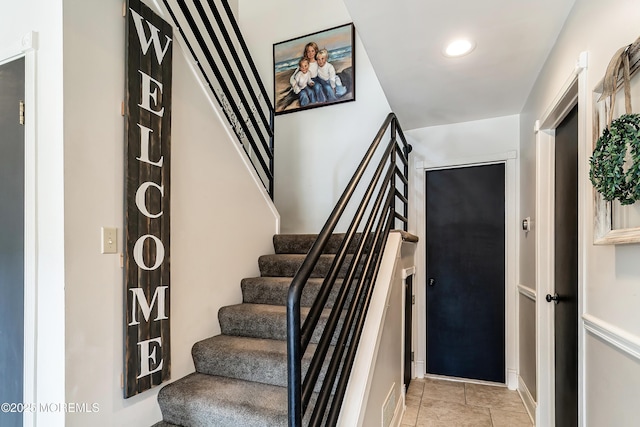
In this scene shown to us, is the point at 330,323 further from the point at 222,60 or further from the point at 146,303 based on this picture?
the point at 222,60

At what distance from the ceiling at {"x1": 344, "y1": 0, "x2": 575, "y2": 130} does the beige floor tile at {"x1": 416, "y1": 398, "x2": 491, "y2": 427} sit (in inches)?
99.4

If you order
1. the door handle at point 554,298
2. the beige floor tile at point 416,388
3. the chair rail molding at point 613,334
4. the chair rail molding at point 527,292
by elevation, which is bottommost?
the beige floor tile at point 416,388

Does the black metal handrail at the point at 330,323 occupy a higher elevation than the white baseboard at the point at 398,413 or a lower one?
higher

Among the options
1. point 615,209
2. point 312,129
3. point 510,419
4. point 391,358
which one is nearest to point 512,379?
point 510,419

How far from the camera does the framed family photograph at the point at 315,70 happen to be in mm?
3582

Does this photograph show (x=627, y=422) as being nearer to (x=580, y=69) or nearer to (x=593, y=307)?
(x=593, y=307)

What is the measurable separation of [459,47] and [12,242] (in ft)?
8.70

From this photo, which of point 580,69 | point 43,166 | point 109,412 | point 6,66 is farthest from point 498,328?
point 6,66

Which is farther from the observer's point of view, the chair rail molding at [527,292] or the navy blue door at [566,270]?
the chair rail molding at [527,292]

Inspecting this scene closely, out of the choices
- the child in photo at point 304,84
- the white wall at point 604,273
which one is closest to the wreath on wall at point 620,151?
the white wall at point 604,273

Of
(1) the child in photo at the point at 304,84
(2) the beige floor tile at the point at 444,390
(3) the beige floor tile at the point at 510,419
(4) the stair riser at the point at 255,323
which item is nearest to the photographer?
(4) the stair riser at the point at 255,323

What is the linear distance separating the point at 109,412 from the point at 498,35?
2841 mm

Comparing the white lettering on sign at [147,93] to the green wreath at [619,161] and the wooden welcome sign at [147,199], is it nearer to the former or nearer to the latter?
the wooden welcome sign at [147,199]

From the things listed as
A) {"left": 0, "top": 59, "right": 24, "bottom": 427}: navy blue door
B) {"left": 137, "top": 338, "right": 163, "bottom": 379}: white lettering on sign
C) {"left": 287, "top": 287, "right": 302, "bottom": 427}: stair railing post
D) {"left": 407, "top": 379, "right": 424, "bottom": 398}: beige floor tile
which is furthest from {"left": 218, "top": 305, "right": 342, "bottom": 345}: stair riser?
{"left": 407, "top": 379, "right": 424, "bottom": 398}: beige floor tile
